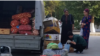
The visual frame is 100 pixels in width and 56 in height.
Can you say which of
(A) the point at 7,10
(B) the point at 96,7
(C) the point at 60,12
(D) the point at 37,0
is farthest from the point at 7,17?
(C) the point at 60,12

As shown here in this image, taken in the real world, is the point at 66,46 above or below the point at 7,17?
below

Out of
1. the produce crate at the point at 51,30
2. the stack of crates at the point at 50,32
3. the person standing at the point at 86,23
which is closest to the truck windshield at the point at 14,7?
the stack of crates at the point at 50,32

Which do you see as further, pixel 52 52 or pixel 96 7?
pixel 96 7

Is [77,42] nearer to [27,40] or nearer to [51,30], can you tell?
[51,30]

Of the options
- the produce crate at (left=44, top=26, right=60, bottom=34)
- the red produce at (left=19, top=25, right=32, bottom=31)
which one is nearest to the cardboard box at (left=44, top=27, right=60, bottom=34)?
the produce crate at (left=44, top=26, right=60, bottom=34)

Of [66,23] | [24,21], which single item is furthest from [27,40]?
[66,23]

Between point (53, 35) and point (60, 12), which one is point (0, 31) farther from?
point (60, 12)

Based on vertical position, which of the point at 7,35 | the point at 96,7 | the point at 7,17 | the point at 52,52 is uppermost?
the point at 96,7

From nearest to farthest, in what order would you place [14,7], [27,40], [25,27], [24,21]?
[27,40] < [25,27] < [24,21] < [14,7]

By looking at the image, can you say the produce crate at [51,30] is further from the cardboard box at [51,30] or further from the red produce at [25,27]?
the red produce at [25,27]

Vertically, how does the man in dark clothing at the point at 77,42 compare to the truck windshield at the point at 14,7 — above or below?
below

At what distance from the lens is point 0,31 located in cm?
770

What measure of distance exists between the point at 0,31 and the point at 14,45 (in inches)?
29.8

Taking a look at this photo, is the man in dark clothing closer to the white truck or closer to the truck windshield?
the white truck
